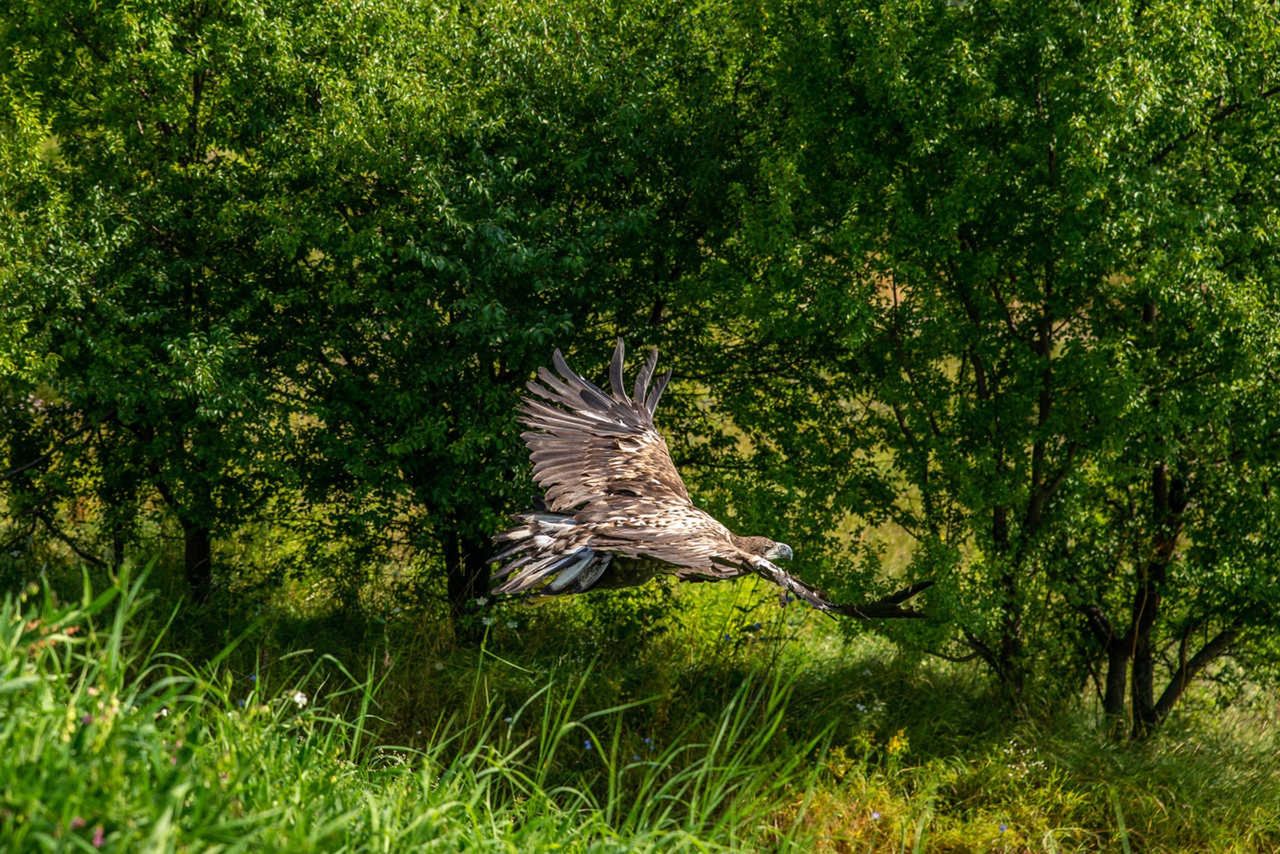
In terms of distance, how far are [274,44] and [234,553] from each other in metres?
4.48

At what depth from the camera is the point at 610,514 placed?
6355 mm

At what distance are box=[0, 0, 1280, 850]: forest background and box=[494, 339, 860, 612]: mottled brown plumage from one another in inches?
46.7

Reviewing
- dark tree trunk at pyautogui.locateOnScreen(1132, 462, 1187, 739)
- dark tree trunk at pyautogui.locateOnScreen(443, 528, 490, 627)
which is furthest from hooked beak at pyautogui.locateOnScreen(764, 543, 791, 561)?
dark tree trunk at pyautogui.locateOnScreen(443, 528, 490, 627)

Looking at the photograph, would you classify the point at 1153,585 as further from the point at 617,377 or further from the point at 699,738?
the point at 617,377

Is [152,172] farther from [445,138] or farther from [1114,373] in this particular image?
A: [1114,373]

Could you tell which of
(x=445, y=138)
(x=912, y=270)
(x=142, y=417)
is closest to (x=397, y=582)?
(x=142, y=417)

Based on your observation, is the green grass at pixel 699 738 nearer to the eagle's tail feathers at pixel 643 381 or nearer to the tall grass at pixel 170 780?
the tall grass at pixel 170 780

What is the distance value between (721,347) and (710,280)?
81cm

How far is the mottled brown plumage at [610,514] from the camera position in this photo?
5676 millimetres

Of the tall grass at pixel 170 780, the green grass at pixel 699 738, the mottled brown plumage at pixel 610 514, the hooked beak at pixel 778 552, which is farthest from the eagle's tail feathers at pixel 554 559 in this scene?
the tall grass at pixel 170 780

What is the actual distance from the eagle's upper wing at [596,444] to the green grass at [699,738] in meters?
1.07

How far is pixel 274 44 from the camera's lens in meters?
8.62

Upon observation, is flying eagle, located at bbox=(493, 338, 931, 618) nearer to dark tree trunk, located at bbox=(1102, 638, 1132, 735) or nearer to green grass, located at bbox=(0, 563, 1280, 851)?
green grass, located at bbox=(0, 563, 1280, 851)

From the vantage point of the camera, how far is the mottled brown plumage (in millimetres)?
5676
